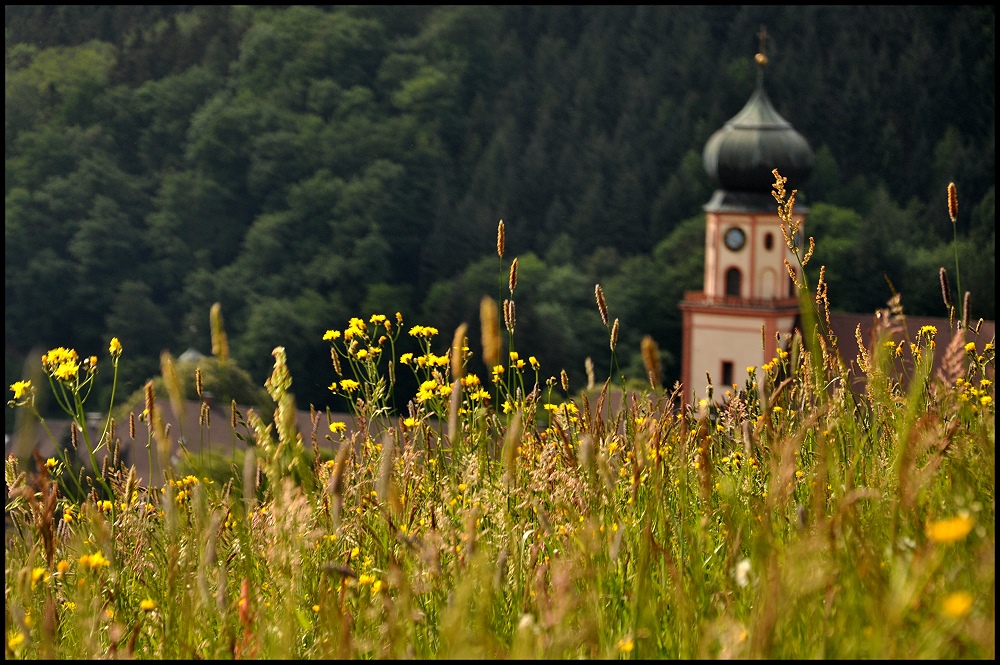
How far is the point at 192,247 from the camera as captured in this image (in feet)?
168

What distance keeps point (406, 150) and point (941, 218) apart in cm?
1877

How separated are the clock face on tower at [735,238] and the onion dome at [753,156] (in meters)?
0.83

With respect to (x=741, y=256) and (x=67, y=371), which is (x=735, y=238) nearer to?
(x=741, y=256)

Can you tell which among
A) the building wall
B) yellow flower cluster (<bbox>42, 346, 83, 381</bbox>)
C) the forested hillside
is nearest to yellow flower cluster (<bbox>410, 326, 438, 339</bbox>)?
yellow flower cluster (<bbox>42, 346, 83, 381</bbox>)

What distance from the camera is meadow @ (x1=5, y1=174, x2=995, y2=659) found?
1.92 m

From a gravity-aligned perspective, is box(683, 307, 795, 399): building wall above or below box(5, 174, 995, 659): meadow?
below

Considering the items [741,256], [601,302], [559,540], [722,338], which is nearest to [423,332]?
[601,302]

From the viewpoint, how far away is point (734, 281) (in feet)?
120

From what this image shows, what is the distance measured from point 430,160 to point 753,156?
20015mm

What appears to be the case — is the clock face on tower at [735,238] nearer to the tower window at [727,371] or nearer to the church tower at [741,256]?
the church tower at [741,256]

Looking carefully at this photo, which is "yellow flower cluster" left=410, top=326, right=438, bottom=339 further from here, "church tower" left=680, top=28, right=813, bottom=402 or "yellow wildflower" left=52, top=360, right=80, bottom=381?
"church tower" left=680, top=28, right=813, bottom=402

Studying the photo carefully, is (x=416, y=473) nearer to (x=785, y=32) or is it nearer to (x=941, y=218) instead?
(x=941, y=218)

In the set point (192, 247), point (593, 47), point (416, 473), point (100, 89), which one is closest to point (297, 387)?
point (192, 247)

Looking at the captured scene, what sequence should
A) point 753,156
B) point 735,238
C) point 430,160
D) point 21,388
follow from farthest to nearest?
point 430,160
point 735,238
point 753,156
point 21,388
